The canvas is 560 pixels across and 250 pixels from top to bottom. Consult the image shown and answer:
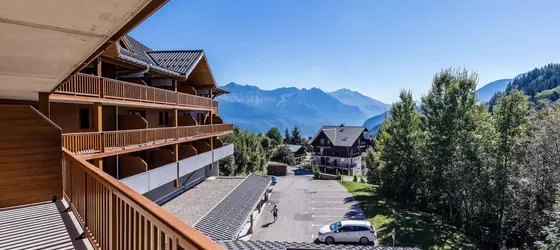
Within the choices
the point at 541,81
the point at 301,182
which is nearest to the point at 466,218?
the point at 301,182

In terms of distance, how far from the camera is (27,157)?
514 centimetres

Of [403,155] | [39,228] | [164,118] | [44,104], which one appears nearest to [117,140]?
[44,104]

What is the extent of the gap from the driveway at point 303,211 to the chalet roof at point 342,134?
61.8 ft

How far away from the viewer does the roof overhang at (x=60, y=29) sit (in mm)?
1582

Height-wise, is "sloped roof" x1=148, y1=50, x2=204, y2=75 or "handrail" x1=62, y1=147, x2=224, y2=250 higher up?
"sloped roof" x1=148, y1=50, x2=204, y2=75

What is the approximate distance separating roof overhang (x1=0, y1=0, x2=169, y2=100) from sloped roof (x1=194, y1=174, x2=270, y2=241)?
934cm

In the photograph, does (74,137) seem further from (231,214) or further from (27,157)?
(231,214)

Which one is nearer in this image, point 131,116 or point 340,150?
point 131,116

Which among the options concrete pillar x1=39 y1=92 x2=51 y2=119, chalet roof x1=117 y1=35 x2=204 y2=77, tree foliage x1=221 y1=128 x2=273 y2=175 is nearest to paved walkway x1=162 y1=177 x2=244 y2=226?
chalet roof x1=117 y1=35 x2=204 y2=77

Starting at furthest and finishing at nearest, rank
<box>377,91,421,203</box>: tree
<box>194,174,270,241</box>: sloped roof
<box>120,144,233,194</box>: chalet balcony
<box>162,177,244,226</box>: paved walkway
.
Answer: <box>377,91,421,203</box>: tree < <box>162,177,244,226</box>: paved walkway < <box>194,174,270,241</box>: sloped roof < <box>120,144,233,194</box>: chalet balcony

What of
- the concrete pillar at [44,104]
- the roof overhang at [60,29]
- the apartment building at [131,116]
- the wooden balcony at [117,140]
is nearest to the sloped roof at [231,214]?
the apartment building at [131,116]

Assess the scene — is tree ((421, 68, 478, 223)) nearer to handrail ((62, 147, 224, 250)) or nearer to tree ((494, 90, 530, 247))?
tree ((494, 90, 530, 247))

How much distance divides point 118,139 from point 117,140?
59 mm

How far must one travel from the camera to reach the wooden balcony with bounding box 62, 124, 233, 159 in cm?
903
